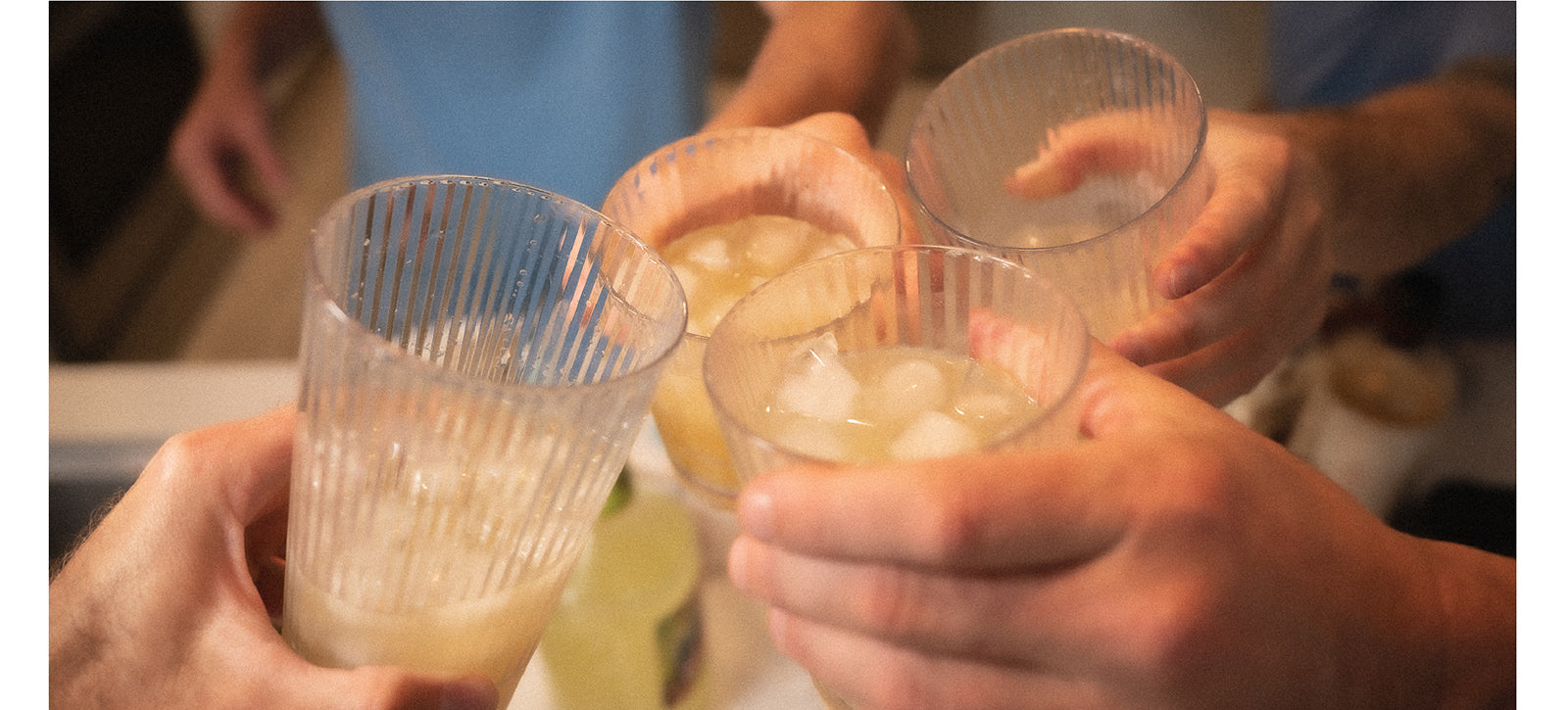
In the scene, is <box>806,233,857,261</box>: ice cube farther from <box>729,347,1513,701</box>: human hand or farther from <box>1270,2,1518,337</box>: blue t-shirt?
<box>1270,2,1518,337</box>: blue t-shirt

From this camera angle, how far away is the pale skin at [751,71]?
114 centimetres

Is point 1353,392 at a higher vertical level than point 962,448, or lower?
lower

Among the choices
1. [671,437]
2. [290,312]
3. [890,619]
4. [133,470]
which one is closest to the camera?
[890,619]

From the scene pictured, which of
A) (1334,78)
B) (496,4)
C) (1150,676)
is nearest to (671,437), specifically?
(1150,676)

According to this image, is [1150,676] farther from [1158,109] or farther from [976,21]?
[976,21]

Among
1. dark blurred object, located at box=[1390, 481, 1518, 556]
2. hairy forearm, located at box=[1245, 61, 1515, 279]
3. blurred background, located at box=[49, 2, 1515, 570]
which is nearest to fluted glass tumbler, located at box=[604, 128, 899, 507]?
blurred background, located at box=[49, 2, 1515, 570]

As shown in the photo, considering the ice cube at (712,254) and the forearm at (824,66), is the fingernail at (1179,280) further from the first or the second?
the forearm at (824,66)

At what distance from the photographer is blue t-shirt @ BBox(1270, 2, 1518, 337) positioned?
3.47ft

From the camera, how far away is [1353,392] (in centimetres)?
107

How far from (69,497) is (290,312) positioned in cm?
79

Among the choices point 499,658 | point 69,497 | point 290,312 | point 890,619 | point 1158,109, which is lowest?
point 290,312

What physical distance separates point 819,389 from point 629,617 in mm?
275

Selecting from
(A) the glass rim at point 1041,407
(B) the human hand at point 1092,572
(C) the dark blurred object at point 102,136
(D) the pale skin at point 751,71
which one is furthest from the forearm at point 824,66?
(C) the dark blurred object at point 102,136

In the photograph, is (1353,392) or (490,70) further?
(490,70)
